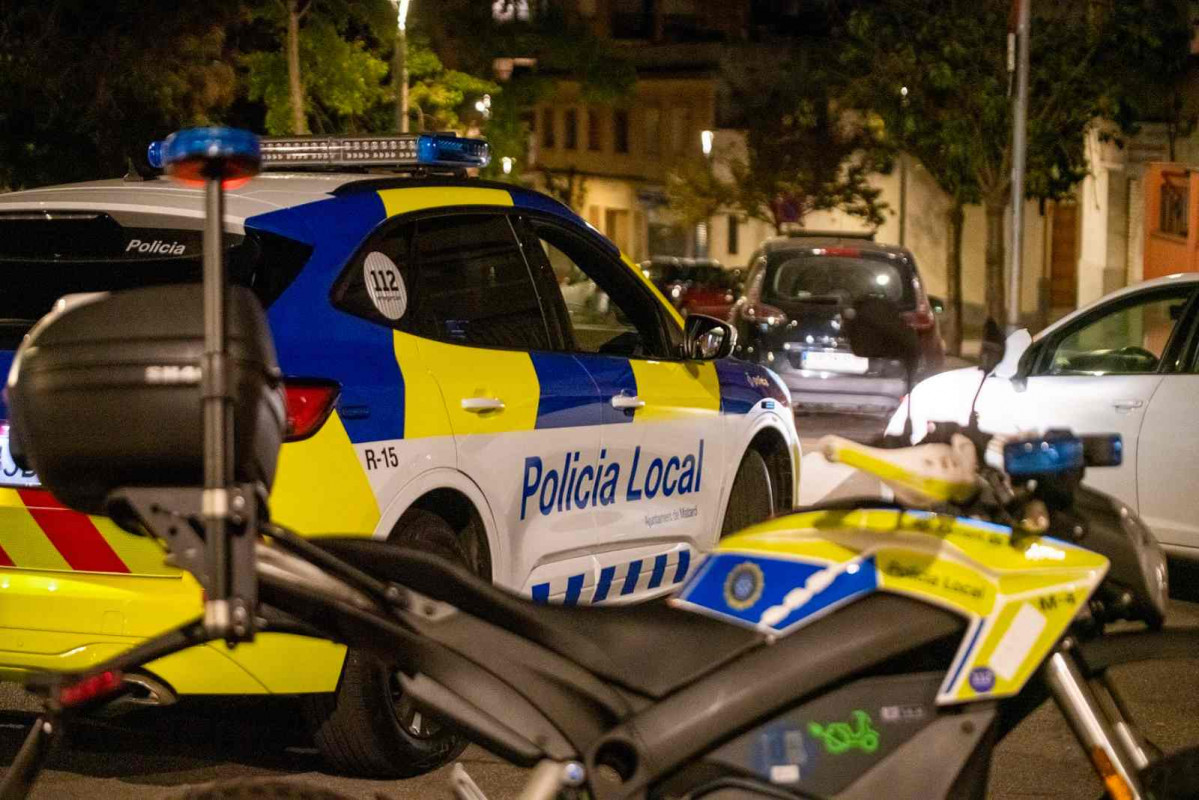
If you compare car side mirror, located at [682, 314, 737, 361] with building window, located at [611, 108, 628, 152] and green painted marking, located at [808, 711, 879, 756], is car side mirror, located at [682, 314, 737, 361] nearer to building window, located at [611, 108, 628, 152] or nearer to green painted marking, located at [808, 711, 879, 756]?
green painted marking, located at [808, 711, 879, 756]

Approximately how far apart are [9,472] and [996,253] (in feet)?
85.1

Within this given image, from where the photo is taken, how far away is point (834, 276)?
16.4 meters

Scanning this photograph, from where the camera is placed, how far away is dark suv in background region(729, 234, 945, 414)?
15.6 meters

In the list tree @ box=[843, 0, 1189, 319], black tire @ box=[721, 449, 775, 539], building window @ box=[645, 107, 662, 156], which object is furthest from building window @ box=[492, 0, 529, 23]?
black tire @ box=[721, 449, 775, 539]

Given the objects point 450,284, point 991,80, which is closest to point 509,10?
point 991,80

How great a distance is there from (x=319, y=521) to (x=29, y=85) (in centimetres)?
2139

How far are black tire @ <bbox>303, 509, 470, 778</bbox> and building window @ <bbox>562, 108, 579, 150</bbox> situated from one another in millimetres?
63868

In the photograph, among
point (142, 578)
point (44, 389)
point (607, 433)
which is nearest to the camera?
point (44, 389)

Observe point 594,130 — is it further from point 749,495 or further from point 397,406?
point 397,406

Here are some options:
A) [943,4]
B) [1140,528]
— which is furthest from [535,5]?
[1140,528]

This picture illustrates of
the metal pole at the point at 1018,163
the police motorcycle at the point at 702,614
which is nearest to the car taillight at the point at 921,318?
the metal pole at the point at 1018,163

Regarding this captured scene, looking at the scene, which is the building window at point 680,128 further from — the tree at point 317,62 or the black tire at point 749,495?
the black tire at point 749,495

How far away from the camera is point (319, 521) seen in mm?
4879

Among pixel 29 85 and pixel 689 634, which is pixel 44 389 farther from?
pixel 29 85
